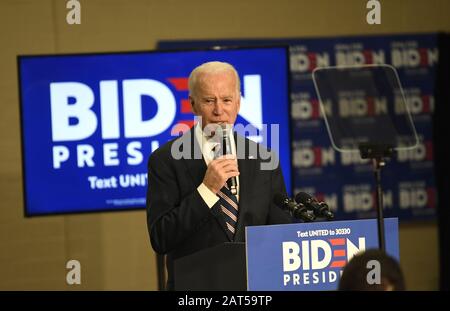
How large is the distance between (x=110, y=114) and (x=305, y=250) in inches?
110

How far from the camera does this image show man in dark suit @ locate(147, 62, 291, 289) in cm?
277

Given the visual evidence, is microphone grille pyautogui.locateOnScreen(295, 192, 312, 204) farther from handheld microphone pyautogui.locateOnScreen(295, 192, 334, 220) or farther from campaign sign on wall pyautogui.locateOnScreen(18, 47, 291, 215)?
campaign sign on wall pyautogui.locateOnScreen(18, 47, 291, 215)

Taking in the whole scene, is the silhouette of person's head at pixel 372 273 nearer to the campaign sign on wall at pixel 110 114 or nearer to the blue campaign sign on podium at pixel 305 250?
the blue campaign sign on podium at pixel 305 250

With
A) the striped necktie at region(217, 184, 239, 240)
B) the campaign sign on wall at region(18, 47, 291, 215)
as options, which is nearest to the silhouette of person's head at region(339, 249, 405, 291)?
the striped necktie at region(217, 184, 239, 240)

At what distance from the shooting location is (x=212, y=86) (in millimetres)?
2939

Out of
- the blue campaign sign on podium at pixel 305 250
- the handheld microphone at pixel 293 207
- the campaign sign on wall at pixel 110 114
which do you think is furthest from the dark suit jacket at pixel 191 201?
the campaign sign on wall at pixel 110 114

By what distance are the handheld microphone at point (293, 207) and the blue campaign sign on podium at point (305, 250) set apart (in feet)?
0.23

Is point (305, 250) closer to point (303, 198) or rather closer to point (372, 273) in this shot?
point (303, 198)

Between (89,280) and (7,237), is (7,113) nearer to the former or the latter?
(7,237)

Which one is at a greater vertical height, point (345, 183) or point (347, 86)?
point (347, 86)

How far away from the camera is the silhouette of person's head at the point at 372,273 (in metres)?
1.74

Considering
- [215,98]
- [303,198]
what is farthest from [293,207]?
[215,98]
